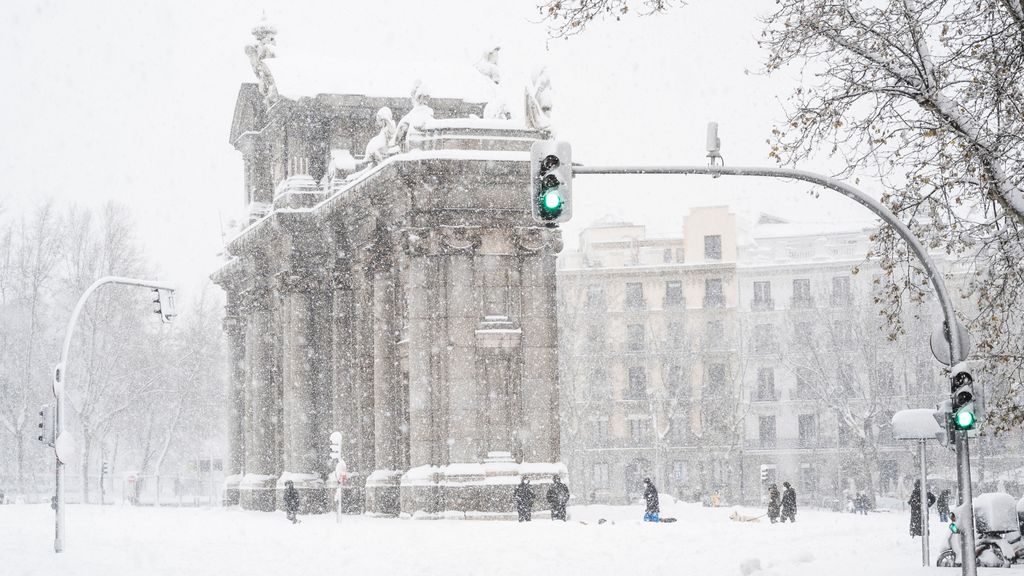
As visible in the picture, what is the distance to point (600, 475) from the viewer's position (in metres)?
80.3

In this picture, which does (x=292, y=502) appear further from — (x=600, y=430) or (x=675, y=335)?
(x=600, y=430)

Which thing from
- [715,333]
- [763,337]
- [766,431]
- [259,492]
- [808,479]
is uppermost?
[715,333]

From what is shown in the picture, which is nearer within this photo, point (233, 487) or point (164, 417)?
point (233, 487)

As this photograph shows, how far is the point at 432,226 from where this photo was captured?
3778 centimetres

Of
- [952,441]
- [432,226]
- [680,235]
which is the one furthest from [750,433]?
[952,441]

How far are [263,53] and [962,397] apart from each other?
115 feet

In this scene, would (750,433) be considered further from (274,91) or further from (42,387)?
(274,91)

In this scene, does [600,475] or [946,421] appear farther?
[600,475]

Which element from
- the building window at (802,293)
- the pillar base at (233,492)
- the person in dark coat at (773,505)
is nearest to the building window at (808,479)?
the building window at (802,293)

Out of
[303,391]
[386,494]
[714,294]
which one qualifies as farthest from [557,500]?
[714,294]

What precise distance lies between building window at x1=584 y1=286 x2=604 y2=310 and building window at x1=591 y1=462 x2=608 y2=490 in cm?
858

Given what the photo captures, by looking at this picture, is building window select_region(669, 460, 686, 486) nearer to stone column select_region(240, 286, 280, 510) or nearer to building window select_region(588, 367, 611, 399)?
building window select_region(588, 367, 611, 399)

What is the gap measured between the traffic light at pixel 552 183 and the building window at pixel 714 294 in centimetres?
6702

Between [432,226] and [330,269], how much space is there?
9100 mm
